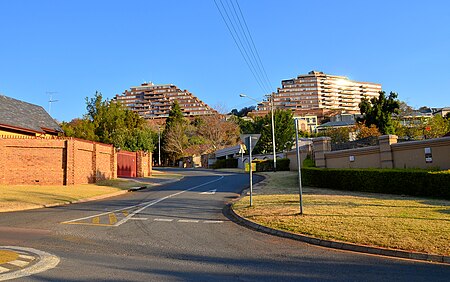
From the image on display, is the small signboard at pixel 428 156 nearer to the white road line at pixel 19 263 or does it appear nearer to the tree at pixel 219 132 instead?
the white road line at pixel 19 263

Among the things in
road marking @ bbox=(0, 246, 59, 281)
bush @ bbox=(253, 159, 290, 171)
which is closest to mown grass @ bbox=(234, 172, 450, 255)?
road marking @ bbox=(0, 246, 59, 281)

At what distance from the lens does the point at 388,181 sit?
1662cm

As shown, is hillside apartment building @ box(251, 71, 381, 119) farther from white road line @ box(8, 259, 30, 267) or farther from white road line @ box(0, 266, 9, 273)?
white road line @ box(0, 266, 9, 273)

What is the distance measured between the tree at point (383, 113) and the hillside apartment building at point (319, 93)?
10297cm

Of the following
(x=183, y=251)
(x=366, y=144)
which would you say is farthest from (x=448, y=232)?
(x=366, y=144)

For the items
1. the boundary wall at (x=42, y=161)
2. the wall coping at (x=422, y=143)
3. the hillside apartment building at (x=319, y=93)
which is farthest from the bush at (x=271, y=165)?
the hillside apartment building at (x=319, y=93)

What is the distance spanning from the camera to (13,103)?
104 ft

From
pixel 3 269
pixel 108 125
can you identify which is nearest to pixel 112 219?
pixel 3 269

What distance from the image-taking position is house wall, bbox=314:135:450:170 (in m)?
17.3

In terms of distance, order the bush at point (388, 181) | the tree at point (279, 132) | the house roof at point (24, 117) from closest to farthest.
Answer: the bush at point (388, 181) → the house roof at point (24, 117) → the tree at point (279, 132)

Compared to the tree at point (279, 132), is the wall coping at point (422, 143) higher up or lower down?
lower down

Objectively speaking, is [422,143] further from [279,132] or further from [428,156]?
[279,132]

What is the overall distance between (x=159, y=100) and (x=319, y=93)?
67551 millimetres

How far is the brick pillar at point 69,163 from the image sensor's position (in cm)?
2409
